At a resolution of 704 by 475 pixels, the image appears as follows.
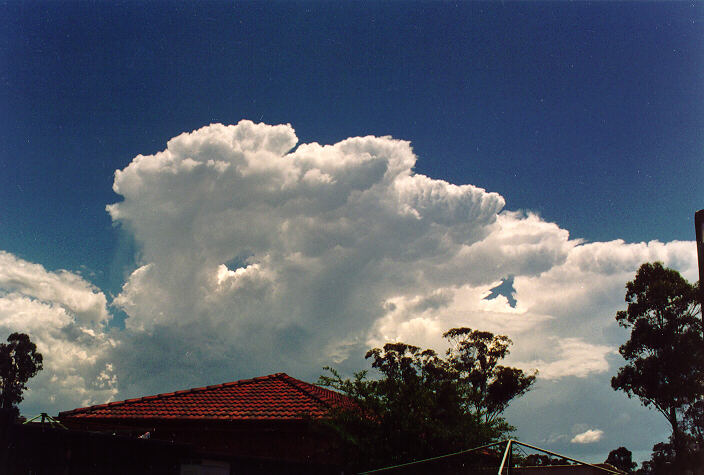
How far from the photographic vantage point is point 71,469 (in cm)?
1088

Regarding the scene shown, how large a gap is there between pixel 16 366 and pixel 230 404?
51.6 meters

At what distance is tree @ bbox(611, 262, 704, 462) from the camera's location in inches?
1227

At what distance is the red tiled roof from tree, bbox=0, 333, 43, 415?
1811 inches

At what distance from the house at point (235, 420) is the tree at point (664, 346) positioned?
A: 2058 centimetres

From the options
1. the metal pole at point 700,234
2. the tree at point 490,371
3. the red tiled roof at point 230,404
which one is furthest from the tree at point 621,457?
the metal pole at point 700,234

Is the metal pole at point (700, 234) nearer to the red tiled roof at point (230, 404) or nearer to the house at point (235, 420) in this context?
the house at point (235, 420)

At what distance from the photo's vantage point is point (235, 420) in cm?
1894

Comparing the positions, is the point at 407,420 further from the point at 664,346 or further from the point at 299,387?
the point at 664,346

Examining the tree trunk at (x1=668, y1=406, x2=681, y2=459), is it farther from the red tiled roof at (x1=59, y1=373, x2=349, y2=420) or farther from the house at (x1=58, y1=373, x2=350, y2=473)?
the house at (x1=58, y1=373, x2=350, y2=473)

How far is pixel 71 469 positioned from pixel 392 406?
24.7 ft

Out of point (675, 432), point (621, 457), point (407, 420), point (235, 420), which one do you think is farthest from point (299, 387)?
point (621, 457)

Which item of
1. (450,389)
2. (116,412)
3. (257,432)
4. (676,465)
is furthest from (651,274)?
(116,412)

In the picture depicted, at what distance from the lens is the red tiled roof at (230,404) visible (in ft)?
63.7

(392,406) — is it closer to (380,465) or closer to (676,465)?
(380,465)
